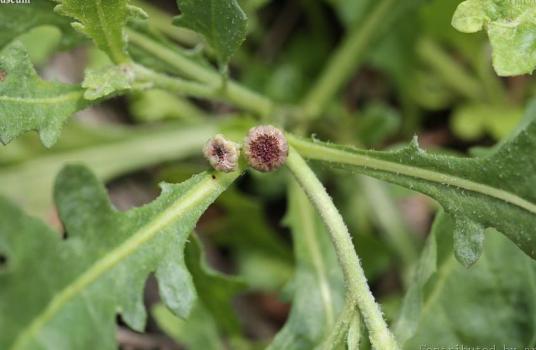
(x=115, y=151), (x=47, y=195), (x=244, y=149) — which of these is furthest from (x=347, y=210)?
(x=244, y=149)

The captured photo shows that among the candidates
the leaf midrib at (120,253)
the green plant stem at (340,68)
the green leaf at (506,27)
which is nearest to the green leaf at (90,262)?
the leaf midrib at (120,253)

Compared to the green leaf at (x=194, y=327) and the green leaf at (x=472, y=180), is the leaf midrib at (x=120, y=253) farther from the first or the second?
the green leaf at (x=194, y=327)

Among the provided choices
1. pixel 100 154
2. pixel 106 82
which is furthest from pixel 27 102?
pixel 100 154

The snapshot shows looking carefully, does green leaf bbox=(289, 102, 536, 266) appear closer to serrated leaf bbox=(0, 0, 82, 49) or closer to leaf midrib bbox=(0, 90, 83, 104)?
leaf midrib bbox=(0, 90, 83, 104)

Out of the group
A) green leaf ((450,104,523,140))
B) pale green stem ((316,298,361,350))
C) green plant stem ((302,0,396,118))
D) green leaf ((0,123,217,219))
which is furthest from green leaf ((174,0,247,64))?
green leaf ((450,104,523,140))

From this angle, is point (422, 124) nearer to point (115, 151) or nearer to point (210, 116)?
point (210, 116)
